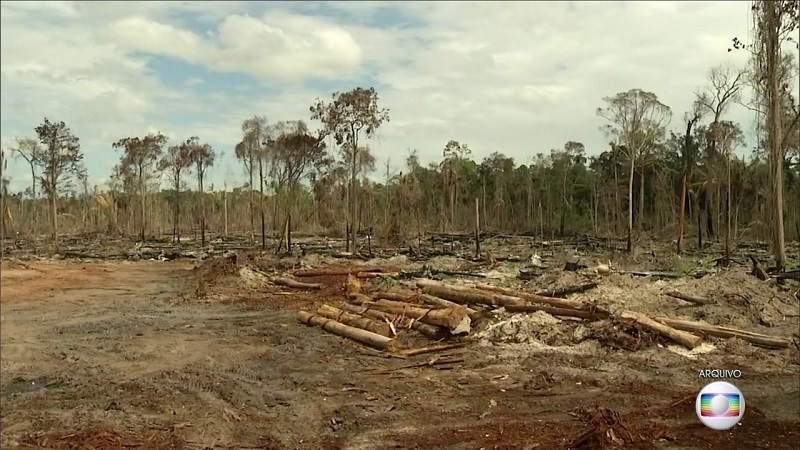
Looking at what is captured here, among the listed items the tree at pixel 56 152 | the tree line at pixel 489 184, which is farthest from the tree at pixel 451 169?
the tree at pixel 56 152

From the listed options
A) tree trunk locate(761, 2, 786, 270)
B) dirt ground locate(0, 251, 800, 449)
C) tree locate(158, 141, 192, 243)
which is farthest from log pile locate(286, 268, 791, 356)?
tree locate(158, 141, 192, 243)

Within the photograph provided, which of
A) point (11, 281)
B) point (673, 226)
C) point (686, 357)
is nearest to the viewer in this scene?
point (686, 357)

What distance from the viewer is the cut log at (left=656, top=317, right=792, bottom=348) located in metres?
9.51

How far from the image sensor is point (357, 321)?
11.5 metres

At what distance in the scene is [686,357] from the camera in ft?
29.9

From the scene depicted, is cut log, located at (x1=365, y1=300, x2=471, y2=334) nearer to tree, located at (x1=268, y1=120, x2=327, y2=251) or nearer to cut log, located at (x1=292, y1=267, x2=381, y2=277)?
cut log, located at (x1=292, y1=267, x2=381, y2=277)

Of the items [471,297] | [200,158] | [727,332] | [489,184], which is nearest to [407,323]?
[471,297]

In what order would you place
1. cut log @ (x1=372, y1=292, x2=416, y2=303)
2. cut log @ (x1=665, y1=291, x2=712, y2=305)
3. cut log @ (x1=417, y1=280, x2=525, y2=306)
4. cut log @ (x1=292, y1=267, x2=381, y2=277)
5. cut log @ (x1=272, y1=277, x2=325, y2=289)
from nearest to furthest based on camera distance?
cut log @ (x1=417, y1=280, x2=525, y2=306), cut log @ (x1=665, y1=291, x2=712, y2=305), cut log @ (x1=372, y1=292, x2=416, y2=303), cut log @ (x1=272, y1=277, x2=325, y2=289), cut log @ (x1=292, y1=267, x2=381, y2=277)

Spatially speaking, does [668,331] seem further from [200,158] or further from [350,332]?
[200,158]

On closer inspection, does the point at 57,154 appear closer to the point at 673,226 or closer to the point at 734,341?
the point at 734,341

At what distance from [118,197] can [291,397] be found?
160ft

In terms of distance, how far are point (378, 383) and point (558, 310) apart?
4186 mm

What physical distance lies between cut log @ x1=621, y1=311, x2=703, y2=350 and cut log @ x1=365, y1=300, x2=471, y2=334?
2503 millimetres

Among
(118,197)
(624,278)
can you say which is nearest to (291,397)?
(624,278)
